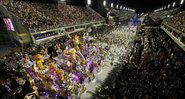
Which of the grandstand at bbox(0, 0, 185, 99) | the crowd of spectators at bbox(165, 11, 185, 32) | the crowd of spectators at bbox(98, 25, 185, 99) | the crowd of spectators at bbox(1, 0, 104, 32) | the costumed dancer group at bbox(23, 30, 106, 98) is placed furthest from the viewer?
the crowd of spectators at bbox(1, 0, 104, 32)

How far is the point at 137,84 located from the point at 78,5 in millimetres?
40410

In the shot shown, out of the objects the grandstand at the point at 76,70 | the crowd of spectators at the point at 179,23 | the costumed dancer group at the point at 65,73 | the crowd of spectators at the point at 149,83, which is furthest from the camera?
the crowd of spectators at the point at 179,23

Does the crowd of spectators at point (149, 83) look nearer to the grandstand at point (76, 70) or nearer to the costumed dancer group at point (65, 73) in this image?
the grandstand at point (76, 70)

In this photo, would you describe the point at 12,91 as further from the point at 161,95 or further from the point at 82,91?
the point at 161,95

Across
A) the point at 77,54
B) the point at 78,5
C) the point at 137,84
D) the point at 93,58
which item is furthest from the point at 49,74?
the point at 78,5

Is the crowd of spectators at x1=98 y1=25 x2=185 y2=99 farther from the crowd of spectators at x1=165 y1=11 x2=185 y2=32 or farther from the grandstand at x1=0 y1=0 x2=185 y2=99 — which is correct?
the crowd of spectators at x1=165 y1=11 x2=185 y2=32

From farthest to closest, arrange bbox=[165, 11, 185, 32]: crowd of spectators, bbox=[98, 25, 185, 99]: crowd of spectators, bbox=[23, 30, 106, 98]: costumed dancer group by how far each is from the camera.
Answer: bbox=[165, 11, 185, 32]: crowd of spectators → bbox=[23, 30, 106, 98]: costumed dancer group → bbox=[98, 25, 185, 99]: crowd of spectators

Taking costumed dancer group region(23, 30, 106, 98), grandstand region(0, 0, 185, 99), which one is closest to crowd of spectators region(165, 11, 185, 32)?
grandstand region(0, 0, 185, 99)

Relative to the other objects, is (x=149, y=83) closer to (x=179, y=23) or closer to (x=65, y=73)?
(x=65, y=73)

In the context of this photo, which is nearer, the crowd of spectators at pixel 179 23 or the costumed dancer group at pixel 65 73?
the costumed dancer group at pixel 65 73

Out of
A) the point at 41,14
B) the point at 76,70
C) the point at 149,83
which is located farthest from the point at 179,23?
the point at 41,14

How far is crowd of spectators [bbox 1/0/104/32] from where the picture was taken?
2516 centimetres

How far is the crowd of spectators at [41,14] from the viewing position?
25.2 m

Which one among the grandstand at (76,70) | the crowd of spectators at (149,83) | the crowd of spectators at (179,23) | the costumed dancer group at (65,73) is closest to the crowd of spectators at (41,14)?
the grandstand at (76,70)
